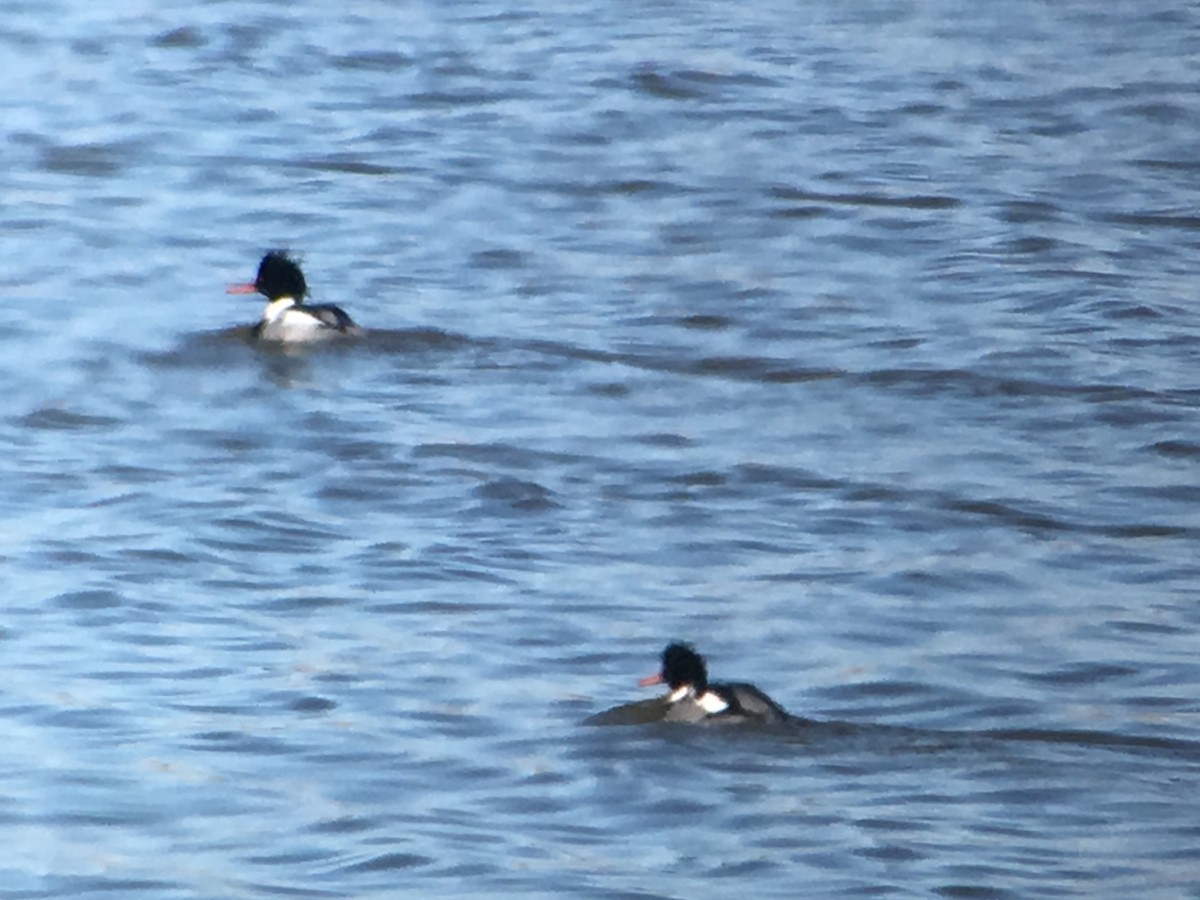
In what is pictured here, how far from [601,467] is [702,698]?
380cm

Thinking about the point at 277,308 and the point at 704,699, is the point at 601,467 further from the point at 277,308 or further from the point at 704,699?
the point at 704,699

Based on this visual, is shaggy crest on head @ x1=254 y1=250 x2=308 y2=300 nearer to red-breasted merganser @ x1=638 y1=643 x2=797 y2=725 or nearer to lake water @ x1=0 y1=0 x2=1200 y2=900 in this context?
lake water @ x1=0 y1=0 x2=1200 y2=900

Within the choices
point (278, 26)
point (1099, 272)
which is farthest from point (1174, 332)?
point (278, 26)

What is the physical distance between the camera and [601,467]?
1401cm

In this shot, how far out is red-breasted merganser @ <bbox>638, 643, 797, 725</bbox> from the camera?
10297 mm

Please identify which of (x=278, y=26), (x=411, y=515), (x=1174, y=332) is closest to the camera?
(x=411, y=515)

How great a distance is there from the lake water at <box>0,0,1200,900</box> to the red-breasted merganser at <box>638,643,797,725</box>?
0.08m

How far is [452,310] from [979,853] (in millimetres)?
8240

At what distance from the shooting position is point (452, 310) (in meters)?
17.1

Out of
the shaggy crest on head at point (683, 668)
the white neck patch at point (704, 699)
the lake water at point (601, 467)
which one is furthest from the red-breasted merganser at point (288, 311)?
the white neck patch at point (704, 699)

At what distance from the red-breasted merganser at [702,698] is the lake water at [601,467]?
78 millimetres

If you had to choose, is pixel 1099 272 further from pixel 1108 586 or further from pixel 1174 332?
pixel 1108 586

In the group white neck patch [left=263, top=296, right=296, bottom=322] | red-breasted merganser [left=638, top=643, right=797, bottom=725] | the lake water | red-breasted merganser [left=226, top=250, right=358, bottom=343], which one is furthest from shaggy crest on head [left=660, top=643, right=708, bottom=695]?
white neck patch [left=263, top=296, right=296, bottom=322]

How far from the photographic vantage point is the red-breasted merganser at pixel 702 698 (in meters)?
10.3
